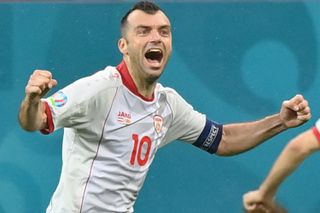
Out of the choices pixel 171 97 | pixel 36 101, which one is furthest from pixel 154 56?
pixel 36 101

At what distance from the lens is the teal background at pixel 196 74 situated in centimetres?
516

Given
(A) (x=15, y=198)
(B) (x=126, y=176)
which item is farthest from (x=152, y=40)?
(A) (x=15, y=198)

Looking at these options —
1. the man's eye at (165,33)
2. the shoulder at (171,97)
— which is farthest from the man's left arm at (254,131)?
the man's eye at (165,33)

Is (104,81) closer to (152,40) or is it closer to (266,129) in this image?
(152,40)

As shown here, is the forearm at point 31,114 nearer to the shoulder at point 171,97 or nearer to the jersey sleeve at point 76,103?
the jersey sleeve at point 76,103

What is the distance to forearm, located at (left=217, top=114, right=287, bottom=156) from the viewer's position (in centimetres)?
432

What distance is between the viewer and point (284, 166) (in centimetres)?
339

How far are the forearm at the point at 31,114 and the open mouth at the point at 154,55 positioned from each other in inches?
23.9

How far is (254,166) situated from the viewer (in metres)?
5.21

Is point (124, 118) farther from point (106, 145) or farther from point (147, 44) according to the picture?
point (147, 44)

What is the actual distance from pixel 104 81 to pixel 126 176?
16.0 inches

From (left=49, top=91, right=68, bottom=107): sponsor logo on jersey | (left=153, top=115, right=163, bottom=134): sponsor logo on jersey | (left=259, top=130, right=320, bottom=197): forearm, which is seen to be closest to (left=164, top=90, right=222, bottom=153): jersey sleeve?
(left=153, top=115, right=163, bottom=134): sponsor logo on jersey

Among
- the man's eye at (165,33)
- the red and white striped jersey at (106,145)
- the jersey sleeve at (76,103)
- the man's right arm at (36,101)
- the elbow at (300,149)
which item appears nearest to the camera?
the elbow at (300,149)

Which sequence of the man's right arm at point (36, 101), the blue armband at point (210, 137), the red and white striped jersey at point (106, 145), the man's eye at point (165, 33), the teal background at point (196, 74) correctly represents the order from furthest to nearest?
the teal background at point (196, 74), the blue armband at point (210, 137), the man's eye at point (165, 33), the red and white striped jersey at point (106, 145), the man's right arm at point (36, 101)
